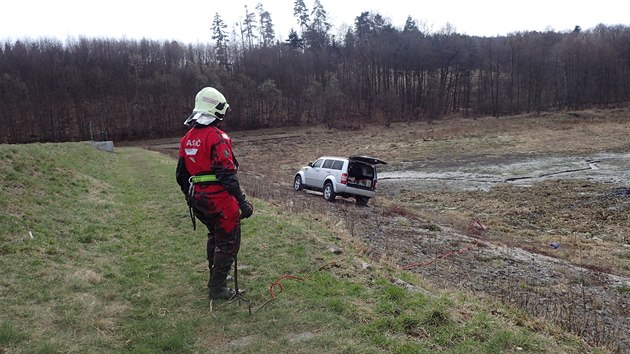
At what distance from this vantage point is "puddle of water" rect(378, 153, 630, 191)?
24.6m

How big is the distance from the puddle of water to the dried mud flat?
66 millimetres

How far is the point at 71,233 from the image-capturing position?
822 centimetres

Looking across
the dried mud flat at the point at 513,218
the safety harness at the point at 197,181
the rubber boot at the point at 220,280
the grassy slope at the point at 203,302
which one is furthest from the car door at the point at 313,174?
the safety harness at the point at 197,181

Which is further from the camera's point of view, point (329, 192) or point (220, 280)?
point (329, 192)

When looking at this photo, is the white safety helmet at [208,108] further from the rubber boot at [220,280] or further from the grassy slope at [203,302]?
the grassy slope at [203,302]

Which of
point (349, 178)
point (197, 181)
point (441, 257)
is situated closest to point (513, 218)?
point (349, 178)

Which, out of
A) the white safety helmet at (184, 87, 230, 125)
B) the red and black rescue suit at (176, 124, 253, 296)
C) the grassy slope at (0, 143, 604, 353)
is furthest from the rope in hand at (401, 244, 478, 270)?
the white safety helmet at (184, 87, 230, 125)

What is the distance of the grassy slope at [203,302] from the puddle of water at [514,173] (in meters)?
18.0

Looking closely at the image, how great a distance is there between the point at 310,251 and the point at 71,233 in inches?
174

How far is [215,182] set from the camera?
207 inches

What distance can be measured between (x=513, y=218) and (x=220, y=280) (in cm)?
1422

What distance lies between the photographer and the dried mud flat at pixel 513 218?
7996 millimetres

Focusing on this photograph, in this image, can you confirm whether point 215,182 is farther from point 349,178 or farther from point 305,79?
point 305,79

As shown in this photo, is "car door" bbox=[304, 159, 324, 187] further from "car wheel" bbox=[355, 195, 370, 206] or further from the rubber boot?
the rubber boot
